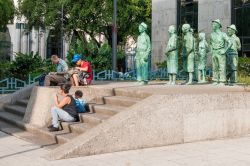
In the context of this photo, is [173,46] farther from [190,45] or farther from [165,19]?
[165,19]

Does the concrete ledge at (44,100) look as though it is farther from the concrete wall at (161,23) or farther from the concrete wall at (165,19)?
the concrete wall at (161,23)

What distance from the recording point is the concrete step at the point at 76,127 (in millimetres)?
11131

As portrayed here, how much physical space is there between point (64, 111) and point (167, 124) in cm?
253

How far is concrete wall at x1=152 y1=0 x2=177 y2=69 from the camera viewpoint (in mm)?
27641

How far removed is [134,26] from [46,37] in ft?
76.1

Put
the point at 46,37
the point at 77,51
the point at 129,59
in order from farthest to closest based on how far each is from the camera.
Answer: the point at 46,37, the point at 129,59, the point at 77,51

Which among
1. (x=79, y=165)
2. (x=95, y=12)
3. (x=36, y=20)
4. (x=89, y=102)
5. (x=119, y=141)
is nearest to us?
(x=79, y=165)

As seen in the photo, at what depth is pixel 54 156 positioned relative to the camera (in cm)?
939

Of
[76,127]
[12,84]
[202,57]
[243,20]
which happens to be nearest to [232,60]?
[202,57]

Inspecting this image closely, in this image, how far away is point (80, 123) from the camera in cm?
1179

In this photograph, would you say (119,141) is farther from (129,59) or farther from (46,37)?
(46,37)

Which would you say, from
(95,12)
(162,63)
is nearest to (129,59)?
(162,63)

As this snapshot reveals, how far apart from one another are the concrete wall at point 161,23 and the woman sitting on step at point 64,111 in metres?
16.2

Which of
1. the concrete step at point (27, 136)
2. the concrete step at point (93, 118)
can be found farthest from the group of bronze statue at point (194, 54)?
the concrete step at point (27, 136)
